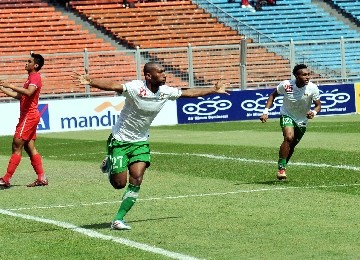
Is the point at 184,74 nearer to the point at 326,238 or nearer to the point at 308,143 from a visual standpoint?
the point at 308,143

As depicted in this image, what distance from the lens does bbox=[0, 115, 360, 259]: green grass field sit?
10.6 m

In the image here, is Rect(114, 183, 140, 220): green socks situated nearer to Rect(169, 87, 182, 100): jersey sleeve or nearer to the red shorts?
Rect(169, 87, 182, 100): jersey sleeve

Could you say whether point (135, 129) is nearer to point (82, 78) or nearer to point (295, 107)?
point (82, 78)

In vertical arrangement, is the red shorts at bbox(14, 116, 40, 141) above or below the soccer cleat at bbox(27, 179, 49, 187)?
above

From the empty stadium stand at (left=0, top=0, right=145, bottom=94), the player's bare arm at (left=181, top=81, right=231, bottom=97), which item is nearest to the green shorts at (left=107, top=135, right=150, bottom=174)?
the player's bare arm at (left=181, top=81, right=231, bottom=97)

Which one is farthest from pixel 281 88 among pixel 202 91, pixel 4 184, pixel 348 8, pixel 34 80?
pixel 348 8

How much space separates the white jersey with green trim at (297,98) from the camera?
17.6m

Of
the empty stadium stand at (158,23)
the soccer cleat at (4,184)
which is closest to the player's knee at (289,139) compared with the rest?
the soccer cleat at (4,184)

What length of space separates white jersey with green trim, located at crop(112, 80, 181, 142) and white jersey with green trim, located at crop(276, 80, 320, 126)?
205 inches

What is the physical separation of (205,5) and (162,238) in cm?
3939

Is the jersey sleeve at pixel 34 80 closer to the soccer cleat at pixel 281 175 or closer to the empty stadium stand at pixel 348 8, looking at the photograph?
the soccer cleat at pixel 281 175

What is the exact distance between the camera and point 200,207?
14023mm

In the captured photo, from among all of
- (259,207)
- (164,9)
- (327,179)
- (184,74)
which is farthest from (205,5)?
(259,207)

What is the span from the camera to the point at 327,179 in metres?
16.8
